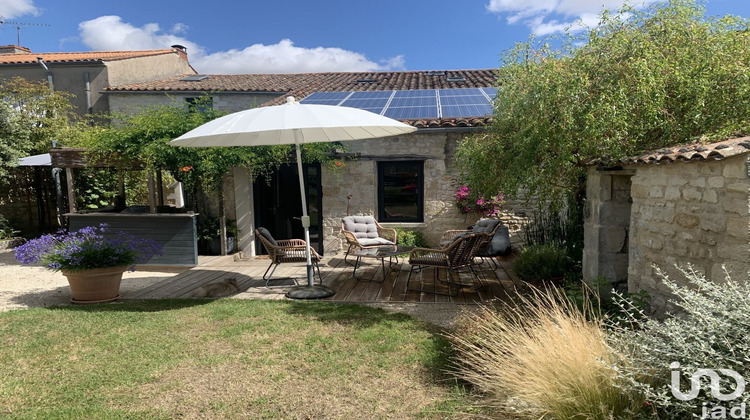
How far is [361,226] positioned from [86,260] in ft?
14.2

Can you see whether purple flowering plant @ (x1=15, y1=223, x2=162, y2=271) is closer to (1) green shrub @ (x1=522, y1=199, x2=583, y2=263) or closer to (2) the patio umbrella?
(2) the patio umbrella

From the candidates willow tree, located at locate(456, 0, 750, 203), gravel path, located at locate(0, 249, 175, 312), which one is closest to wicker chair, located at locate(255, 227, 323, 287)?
gravel path, located at locate(0, 249, 175, 312)

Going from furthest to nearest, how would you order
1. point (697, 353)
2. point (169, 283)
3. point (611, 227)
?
point (169, 283), point (611, 227), point (697, 353)

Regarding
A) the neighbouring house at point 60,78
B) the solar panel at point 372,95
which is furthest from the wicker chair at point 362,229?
the neighbouring house at point 60,78

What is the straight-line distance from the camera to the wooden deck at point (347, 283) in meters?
5.79

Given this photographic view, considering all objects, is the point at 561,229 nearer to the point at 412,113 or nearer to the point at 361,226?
the point at 361,226

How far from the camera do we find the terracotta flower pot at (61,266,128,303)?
5.60 metres

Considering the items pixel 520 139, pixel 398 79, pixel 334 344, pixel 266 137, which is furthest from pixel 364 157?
pixel 398 79

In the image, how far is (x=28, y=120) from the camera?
11539mm

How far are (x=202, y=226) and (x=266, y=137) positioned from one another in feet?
14.7

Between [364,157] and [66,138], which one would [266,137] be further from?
[66,138]

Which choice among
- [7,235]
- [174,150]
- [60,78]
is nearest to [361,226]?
[174,150]

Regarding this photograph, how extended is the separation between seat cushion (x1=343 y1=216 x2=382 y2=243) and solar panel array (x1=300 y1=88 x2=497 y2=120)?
7.79 feet

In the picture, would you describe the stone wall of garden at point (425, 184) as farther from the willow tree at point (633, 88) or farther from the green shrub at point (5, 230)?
the green shrub at point (5, 230)
